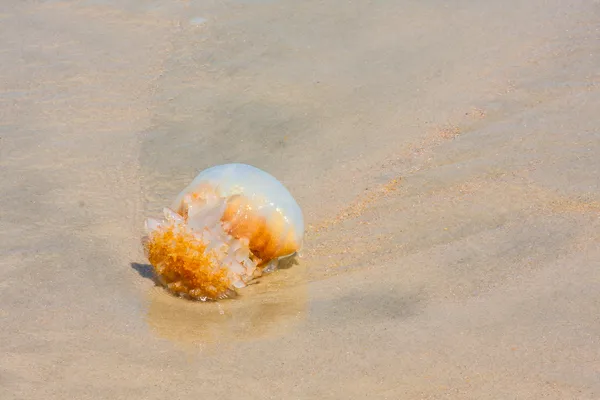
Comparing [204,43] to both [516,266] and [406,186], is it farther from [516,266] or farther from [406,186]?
[516,266]

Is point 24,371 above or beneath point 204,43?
beneath

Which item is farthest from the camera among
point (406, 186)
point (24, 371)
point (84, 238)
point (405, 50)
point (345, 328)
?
point (405, 50)

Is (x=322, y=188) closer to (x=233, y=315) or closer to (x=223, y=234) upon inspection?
(x=223, y=234)

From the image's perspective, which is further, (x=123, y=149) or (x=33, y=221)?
(x=123, y=149)

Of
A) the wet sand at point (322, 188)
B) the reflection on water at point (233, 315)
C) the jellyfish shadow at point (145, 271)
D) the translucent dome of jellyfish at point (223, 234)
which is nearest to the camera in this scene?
the wet sand at point (322, 188)

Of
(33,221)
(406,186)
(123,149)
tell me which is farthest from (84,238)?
(406,186)

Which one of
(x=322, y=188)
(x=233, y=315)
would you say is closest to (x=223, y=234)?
(x=233, y=315)
